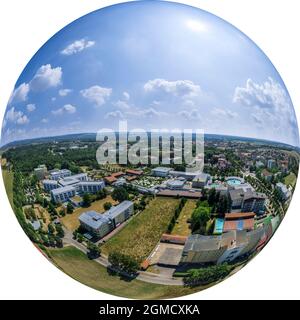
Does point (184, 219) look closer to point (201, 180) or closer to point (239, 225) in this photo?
point (201, 180)

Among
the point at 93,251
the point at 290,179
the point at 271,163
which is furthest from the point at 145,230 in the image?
the point at 290,179

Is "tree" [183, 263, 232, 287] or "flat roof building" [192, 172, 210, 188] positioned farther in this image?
"tree" [183, 263, 232, 287]

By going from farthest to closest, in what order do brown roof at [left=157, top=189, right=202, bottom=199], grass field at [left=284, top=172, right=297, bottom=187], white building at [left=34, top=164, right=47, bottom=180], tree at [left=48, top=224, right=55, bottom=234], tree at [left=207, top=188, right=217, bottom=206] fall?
grass field at [left=284, top=172, right=297, bottom=187]
tree at [left=48, top=224, right=55, bottom=234]
white building at [left=34, top=164, right=47, bottom=180]
tree at [left=207, top=188, right=217, bottom=206]
brown roof at [left=157, top=189, right=202, bottom=199]

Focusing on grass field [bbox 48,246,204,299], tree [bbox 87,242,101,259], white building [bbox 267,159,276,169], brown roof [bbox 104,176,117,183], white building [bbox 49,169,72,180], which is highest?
white building [bbox 267,159,276,169]

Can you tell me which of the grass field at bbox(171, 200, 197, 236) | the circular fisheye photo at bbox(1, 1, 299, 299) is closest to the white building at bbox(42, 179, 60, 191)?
the circular fisheye photo at bbox(1, 1, 299, 299)

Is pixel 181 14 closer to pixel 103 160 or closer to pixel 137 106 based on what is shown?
pixel 137 106

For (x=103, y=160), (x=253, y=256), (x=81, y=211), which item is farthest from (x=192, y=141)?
(x=253, y=256)

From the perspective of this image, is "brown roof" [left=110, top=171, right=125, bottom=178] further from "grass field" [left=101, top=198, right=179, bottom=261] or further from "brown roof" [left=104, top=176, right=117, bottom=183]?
"grass field" [left=101, top=198, right=179, bottom=261]

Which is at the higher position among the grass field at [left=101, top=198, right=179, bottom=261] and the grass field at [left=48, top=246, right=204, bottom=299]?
the grass field at [left=101, top=198, right=179, bottom=261]
